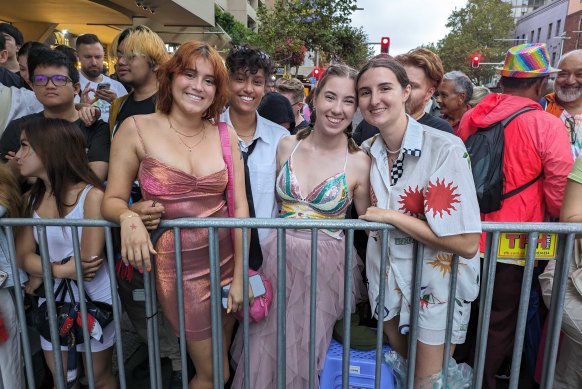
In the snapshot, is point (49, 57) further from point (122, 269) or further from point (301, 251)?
point (301, 251)

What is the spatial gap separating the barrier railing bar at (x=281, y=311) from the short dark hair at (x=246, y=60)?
A: 1231 mm

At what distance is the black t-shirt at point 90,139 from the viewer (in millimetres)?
2809

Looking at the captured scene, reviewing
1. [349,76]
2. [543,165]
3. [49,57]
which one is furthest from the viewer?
[49,57]

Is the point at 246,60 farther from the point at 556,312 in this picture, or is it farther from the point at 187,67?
the point at 556,312

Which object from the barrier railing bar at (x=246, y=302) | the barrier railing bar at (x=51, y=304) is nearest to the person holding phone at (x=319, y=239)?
the barrier railing bar at (x=246, y=302)

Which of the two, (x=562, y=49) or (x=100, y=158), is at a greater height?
(x=562, y=49)

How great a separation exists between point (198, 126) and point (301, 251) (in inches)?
36.1

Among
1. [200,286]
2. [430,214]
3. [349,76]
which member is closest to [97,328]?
[200,286]

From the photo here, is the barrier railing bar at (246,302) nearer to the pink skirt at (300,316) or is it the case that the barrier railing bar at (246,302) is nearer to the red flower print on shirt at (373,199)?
the pink skirt at (300,316)

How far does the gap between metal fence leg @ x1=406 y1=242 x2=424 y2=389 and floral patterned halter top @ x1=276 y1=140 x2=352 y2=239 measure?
0.52 metres

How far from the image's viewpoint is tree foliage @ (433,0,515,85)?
5878 centimetres

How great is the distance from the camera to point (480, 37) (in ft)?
201

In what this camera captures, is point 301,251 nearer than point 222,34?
Yes

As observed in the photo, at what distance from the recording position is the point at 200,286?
7.43ft
